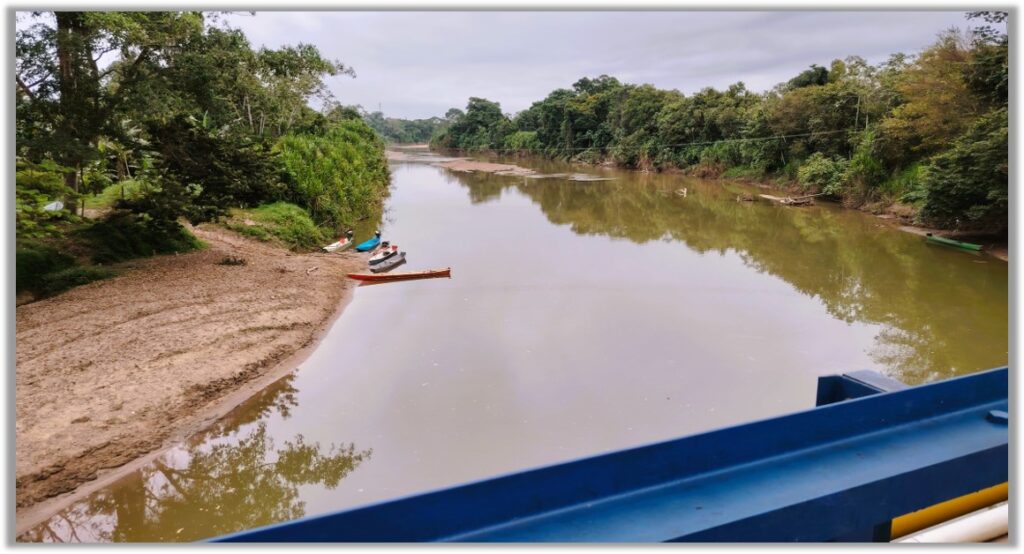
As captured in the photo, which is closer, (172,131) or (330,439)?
(330,439)

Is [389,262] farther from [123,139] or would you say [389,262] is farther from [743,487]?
[743,487]

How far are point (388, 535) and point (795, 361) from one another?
6.09 m

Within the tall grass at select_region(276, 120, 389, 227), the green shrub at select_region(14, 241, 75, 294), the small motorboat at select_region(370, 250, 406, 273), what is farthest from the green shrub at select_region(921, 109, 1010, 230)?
the green shrub at select_region(14, 241, 75, 294)

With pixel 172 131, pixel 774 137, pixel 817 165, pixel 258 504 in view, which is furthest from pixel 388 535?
pixel 774 137

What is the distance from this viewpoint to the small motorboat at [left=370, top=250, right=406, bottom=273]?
33.3 feet

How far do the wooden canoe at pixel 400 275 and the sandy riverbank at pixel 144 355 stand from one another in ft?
2.14

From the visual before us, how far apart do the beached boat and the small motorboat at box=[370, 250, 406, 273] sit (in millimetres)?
10793

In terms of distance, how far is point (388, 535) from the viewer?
4.01 ft

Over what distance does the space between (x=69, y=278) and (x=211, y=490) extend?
4.70 meters

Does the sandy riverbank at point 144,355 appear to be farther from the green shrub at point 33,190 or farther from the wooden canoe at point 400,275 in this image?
the green shrub at point 33,190

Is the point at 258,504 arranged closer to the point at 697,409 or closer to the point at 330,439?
the point at 330,439

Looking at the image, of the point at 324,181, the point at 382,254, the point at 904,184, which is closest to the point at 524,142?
the point at 904,184

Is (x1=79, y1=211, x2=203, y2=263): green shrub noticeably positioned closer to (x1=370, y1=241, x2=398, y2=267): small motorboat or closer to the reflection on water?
(x1=370, y1=241, x2=398, y2=267): small motorboat

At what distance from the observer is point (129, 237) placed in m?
8.84
